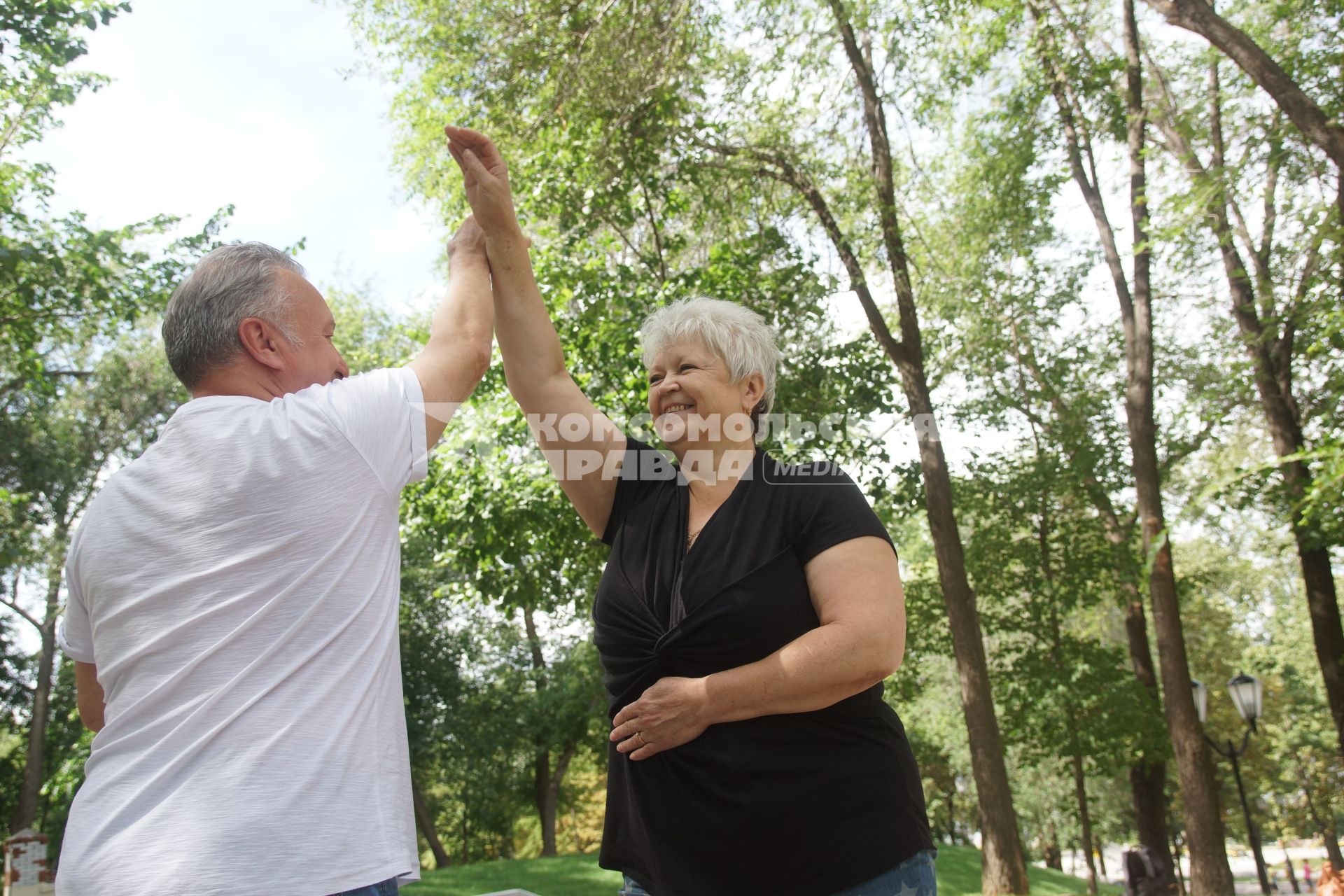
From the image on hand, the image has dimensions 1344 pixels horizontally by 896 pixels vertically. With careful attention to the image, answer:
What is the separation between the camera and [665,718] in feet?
5.70

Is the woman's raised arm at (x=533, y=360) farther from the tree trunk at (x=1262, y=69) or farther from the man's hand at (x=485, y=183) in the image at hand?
the tree trunk at (x=1262, y=69)

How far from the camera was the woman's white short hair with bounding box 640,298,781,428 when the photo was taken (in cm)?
217

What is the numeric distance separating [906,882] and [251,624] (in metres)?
1.15

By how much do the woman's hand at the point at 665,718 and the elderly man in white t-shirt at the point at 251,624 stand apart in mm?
510

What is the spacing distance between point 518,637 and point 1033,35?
18.9 metres

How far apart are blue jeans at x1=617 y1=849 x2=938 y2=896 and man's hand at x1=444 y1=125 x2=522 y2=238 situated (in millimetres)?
1389

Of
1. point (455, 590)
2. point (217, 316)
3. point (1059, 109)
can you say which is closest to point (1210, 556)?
point (1059, 109)

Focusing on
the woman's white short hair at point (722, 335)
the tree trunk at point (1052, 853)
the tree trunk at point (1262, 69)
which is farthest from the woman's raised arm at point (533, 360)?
the tree trunk at point (1052, 853)

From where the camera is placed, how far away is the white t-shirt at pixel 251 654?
1.18 m

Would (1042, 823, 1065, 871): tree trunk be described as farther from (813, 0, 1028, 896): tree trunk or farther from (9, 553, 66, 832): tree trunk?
(9, 553, 66, 832): tree trunk

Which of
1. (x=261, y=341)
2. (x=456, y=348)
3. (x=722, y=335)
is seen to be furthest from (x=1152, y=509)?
(x=261, y=341)

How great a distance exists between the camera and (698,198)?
1128 cm

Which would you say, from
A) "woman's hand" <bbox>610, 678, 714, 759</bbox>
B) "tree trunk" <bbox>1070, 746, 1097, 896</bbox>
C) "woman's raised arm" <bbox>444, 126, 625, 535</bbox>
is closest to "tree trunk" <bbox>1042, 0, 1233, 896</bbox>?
"tree trunk" <bbox>1070, 746, 1097, 896</bbox>

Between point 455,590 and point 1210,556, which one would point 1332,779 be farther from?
point 455,590
